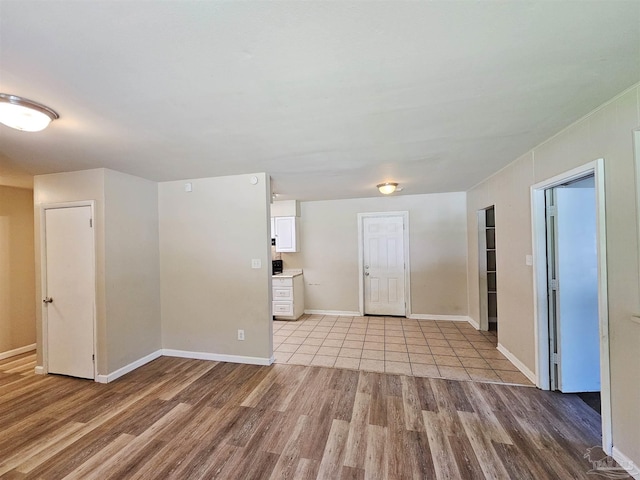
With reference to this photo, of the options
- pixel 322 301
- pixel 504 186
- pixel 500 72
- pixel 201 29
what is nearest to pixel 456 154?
pixel 504 186

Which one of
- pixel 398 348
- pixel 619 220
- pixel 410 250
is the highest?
pixel 619 220

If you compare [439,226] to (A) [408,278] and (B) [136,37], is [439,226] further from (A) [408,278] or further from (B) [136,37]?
(B) [136,37]

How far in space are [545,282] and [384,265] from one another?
9.30ft

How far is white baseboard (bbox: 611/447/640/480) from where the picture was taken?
1575mm

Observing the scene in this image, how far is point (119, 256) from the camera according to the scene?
120 inches

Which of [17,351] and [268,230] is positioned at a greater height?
[268,230]

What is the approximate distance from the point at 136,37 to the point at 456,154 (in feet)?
8.76

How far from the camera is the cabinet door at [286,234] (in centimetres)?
531

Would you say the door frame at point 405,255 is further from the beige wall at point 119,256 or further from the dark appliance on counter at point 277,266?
the beige wall at point 119,256

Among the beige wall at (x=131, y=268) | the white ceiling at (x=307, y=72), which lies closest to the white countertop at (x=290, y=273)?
the beige wall at (x=131, y=268)

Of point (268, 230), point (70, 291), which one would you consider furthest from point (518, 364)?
point (70, 291)

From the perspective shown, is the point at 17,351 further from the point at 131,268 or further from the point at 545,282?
the point at 545,282

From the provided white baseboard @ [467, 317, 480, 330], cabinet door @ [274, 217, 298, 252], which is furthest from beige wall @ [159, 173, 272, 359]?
white baseboard @ [467, 317, 480, 330]

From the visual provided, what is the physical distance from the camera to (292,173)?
3.29m
